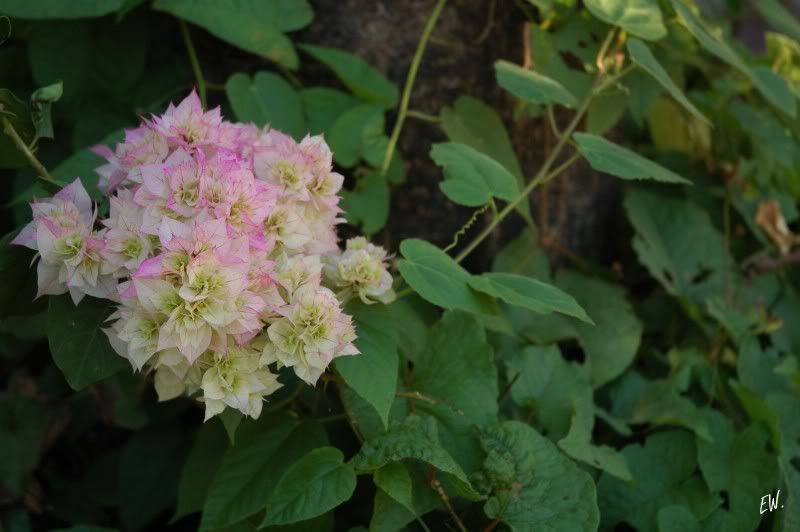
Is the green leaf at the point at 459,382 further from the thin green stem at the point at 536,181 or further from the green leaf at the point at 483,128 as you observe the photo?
the green leaf at the point at 483,128

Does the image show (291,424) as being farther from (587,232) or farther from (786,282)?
(786,282)

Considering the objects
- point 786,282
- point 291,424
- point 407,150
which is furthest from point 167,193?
point 786,282

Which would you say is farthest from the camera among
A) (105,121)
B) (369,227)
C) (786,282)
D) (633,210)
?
(786,282)

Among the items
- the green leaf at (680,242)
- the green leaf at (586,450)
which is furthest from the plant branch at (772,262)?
the green leaf at (586,450)

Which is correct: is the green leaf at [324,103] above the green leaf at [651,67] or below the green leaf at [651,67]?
below

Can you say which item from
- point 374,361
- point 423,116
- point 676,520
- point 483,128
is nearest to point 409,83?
point 423,116
